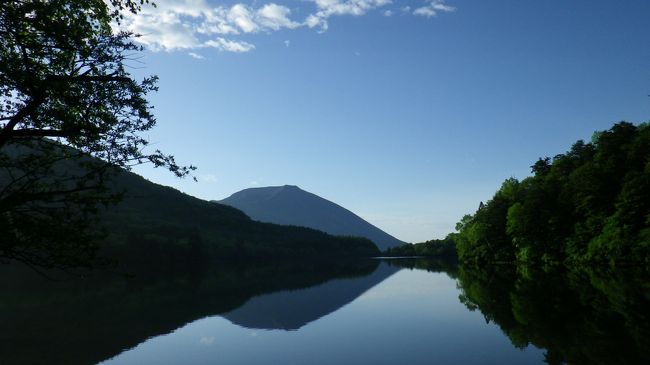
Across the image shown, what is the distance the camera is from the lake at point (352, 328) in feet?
74.1

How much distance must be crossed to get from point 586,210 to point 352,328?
63027 millimetres

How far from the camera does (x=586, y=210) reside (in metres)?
79.2

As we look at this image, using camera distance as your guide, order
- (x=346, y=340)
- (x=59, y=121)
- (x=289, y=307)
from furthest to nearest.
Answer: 1. (x=289, y=307)
2. (x=346, y=340)
3. (x=59, y=121)

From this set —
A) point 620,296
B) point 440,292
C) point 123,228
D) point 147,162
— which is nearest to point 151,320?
point 147,162

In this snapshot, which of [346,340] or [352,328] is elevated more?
[352,328]

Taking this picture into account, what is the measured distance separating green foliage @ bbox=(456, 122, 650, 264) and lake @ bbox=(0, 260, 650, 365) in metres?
20.8

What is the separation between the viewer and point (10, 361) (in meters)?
23.8

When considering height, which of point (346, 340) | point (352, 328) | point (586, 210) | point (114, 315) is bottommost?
point (114, 315)

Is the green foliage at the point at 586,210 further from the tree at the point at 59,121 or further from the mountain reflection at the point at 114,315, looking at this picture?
the tree at the point at 59,121

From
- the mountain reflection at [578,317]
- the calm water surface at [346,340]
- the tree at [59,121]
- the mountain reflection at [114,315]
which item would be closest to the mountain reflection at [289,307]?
the mountain reflection at [114,315]

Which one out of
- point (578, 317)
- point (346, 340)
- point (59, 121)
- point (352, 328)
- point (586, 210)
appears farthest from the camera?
point (586, 210)

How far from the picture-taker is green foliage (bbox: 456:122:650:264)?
66812 mm

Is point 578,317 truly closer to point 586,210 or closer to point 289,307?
point 289,307

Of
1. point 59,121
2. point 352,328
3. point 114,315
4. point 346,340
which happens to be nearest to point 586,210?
point 352,328
